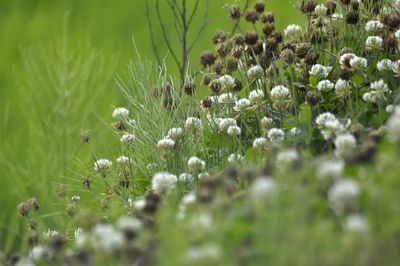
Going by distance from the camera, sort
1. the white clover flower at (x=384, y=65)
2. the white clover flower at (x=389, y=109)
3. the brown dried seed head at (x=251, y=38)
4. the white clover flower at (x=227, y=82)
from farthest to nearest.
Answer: the brown dried seed head at (x=251, y=38), the white clover flower at (x=227, y=82), the white clover flower at (x=384, y=65), the white clover flower at (x=389, y=109)

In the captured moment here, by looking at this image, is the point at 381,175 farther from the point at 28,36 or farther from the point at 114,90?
the point at 28,36

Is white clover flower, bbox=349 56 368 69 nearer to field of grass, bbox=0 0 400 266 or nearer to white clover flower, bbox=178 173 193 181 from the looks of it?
field of grass, bbox=0 0 400 266

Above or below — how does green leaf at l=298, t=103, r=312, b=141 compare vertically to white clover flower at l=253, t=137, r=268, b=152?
above

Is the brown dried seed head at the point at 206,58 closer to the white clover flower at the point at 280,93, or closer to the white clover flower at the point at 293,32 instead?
the white clover flower at the point at 293,32

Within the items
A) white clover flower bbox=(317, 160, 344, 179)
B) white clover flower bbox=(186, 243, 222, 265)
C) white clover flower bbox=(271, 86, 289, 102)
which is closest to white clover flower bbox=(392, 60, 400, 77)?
white clover flower bbox=(271, 86, 289, 102)

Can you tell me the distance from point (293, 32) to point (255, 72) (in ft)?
0.78

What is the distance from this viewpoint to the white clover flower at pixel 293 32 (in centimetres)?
337

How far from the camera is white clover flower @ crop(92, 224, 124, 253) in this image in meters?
1.67

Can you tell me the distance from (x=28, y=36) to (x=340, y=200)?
4006 millimetres

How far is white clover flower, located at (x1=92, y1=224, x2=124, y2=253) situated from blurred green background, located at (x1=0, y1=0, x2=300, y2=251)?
6.38 ft

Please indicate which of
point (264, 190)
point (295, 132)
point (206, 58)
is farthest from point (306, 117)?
point (264, 190)

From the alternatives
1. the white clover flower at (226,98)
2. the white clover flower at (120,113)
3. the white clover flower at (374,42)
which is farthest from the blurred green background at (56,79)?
the white clover flower at (374,42)

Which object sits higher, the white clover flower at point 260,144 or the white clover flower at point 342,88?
the white clover flower at point 342,88

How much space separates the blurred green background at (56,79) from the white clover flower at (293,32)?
93 centimetres
